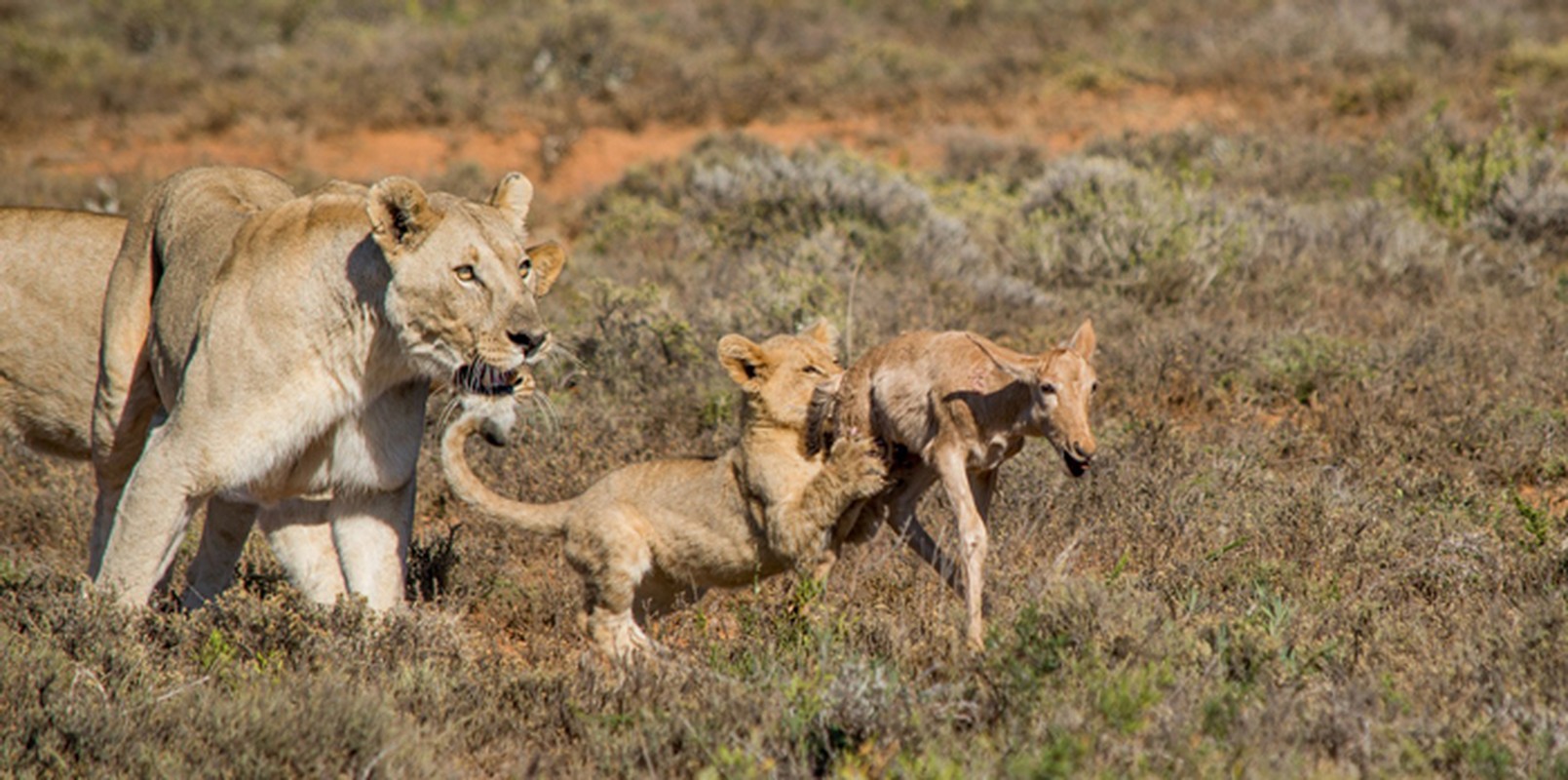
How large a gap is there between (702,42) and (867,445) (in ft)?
66.3

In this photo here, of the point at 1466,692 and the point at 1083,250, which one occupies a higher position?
the point at 1466,692

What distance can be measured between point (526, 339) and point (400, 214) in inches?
24.6

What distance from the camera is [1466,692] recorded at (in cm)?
499

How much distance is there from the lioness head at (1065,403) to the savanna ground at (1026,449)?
0.53 m

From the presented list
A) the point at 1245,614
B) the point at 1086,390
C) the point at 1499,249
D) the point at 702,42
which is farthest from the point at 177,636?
the point at 702,42

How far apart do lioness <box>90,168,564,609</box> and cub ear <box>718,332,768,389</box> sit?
76 centimetres

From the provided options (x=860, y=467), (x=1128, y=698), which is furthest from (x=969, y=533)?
(x=1128, y=698)

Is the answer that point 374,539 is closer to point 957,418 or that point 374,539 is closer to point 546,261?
point 546,261

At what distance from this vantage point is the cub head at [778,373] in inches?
249

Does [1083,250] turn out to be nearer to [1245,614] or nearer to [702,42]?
[1245,614]

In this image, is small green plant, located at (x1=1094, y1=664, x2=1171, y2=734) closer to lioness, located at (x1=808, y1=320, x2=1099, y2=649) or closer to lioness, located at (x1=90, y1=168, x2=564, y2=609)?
lioness, located at (x1=808, y1=320, x2=1099, y2=649)

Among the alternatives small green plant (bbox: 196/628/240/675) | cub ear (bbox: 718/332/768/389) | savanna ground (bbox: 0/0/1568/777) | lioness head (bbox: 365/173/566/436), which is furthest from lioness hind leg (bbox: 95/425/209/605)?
cub ear (bbox: 718/332/768/389)

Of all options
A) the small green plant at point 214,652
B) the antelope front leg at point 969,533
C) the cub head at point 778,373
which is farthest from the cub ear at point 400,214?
the antelope front leg at point 969,533

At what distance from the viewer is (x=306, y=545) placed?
6.42 metres
